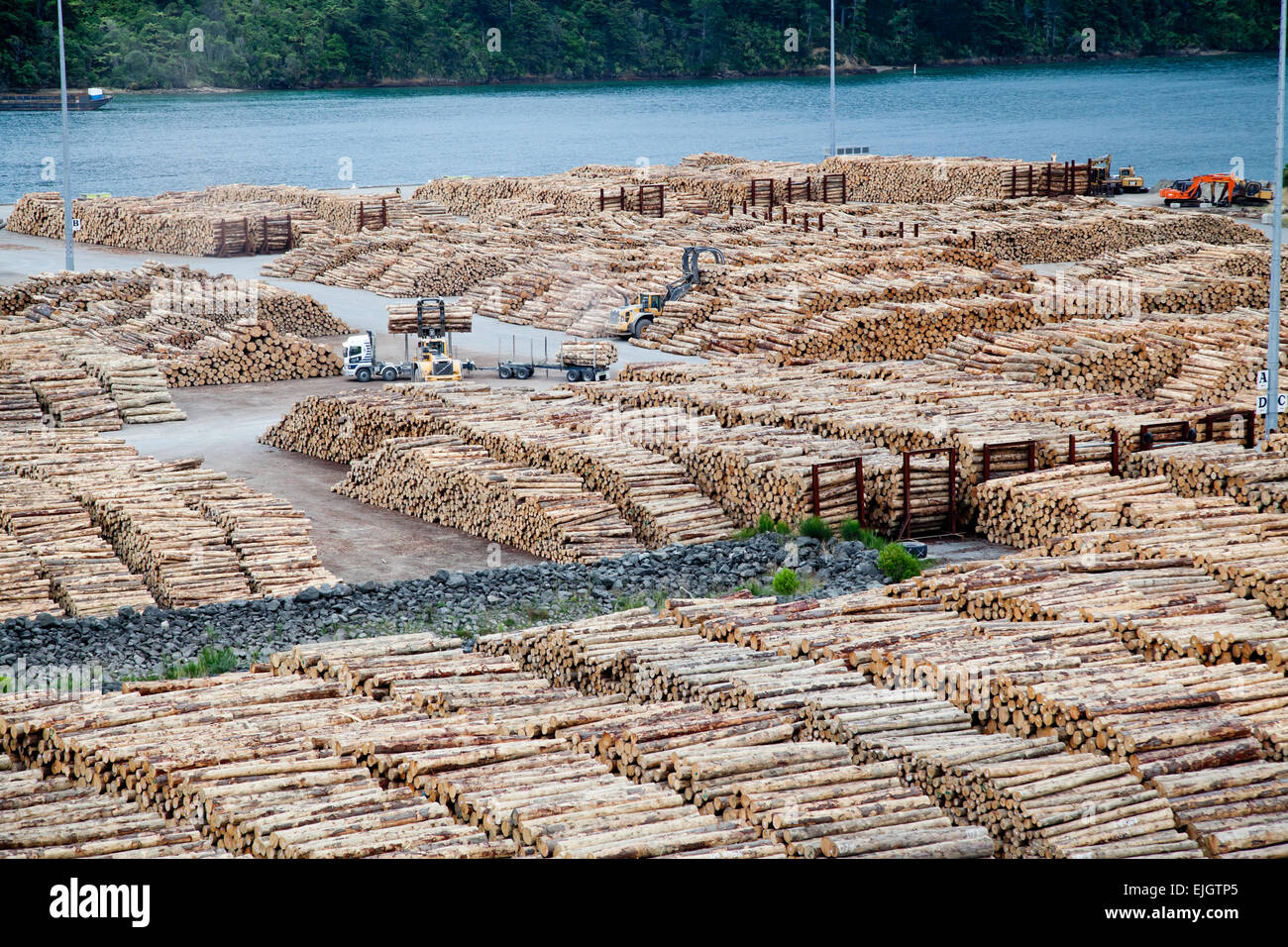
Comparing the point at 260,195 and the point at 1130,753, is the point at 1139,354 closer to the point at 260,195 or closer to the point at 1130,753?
the point at 1130,753

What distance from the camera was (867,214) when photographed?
7012 cm

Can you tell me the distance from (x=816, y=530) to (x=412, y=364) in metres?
19.6

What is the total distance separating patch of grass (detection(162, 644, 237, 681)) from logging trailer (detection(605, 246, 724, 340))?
28.5m

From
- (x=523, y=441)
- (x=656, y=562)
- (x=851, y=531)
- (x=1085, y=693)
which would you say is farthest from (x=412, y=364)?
(x=1085, y=693)

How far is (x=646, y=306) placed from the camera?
49.0 metres

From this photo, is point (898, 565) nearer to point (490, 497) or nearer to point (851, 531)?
point (851, 531)

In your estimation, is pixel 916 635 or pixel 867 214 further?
pixel 867 214

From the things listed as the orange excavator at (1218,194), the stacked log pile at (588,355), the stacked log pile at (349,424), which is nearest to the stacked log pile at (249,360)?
the stacked log pile at (588,355)

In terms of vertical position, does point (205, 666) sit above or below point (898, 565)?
below

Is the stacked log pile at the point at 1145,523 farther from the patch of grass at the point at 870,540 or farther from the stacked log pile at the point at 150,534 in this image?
the stacked log pile at the point at 150,534

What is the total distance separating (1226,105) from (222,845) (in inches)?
7832
